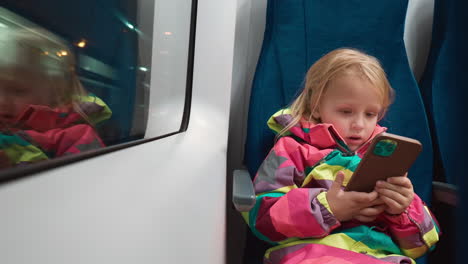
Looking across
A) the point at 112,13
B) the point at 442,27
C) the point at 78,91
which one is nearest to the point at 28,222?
the point at 78,91

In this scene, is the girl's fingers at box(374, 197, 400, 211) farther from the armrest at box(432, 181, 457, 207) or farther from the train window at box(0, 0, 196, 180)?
the train window at box(0, 0, 196, 180)

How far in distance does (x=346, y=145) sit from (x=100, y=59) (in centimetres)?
64

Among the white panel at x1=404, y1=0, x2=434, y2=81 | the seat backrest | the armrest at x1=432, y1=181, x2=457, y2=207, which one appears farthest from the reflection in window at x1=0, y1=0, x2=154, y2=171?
the white panel at x1=404, y1=0, x2=434, y2=81

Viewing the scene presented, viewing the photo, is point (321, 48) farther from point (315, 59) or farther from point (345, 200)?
point (345, 200)

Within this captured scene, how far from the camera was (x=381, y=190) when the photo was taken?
0.61 meters

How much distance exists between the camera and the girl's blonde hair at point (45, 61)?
0.59 feet

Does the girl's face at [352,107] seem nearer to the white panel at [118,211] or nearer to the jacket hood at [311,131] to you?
the jacket hood at [311,131]

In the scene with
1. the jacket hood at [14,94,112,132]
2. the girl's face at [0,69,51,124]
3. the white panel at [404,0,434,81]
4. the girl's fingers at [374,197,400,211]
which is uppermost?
the white panel at [404,0,434,81]

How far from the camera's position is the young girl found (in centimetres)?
61

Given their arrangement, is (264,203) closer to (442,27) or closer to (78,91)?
(78,91)

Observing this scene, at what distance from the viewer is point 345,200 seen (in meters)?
0.61

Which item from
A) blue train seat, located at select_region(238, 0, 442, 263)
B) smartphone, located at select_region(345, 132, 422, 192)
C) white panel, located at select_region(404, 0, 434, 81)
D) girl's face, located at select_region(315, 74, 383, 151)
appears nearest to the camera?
smartphone, located at select_region(345, 132, 422, 192)

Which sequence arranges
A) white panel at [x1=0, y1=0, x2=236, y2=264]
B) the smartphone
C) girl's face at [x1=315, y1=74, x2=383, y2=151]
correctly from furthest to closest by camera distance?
girl's face at [x1=315, y1=74, x2=383, y2=151] → the smartphone → white panel at [x1=0, y1=0, x2=236, y2=264]

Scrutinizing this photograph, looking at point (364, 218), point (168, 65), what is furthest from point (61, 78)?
point (364, 218)
